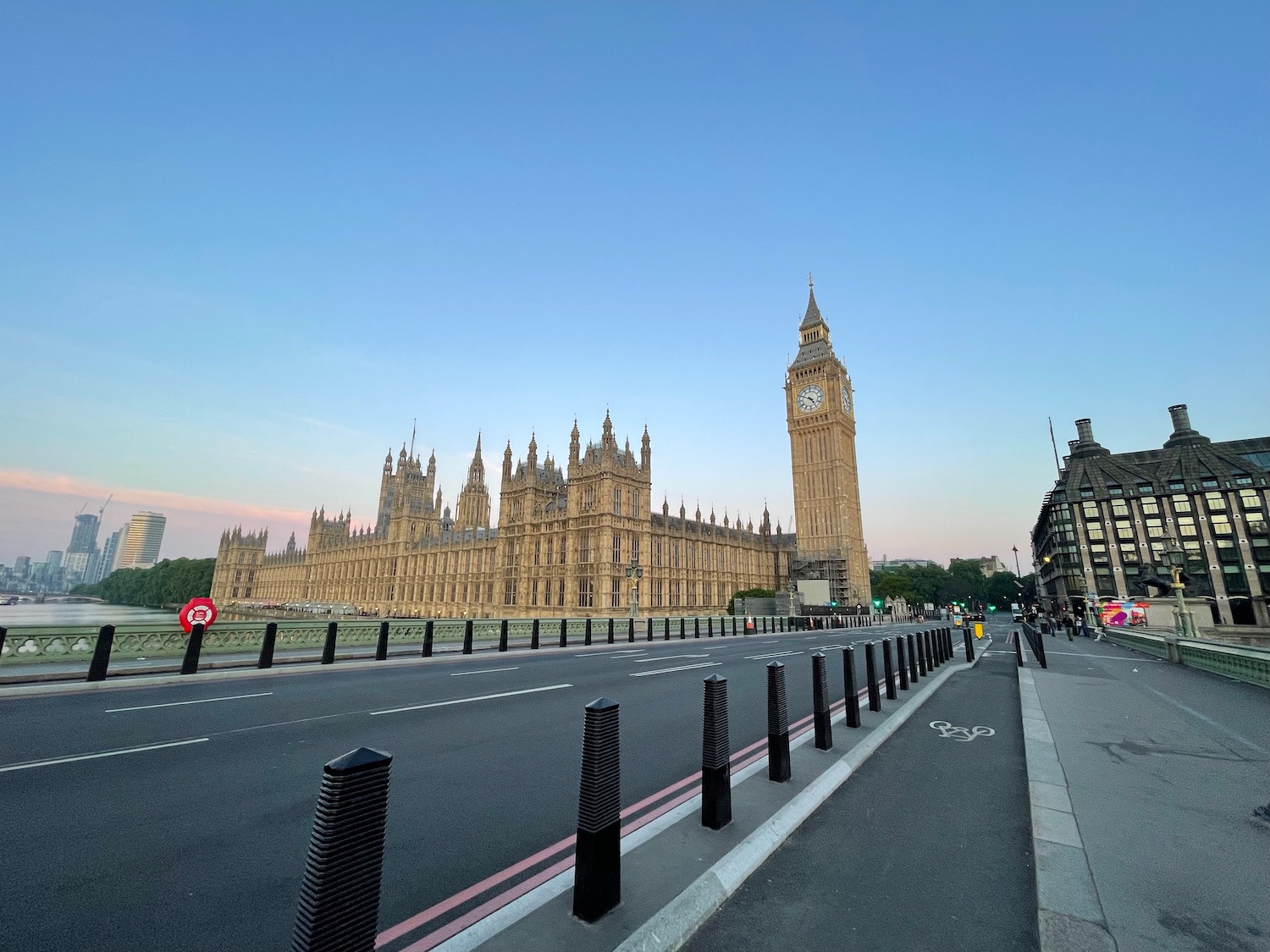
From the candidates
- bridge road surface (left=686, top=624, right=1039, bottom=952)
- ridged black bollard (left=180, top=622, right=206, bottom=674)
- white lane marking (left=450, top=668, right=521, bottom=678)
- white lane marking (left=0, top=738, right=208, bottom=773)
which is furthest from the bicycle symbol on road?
ridged black bollard (left=180, top=622, right=206, bottom=674)

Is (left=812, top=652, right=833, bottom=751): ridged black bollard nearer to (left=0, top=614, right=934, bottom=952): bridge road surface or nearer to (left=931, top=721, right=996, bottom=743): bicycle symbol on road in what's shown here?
(left=0, top=614, right=934, bottom=952): bridge road surface

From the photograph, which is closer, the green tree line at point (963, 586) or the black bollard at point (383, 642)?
the black bollard at point (383, 642)

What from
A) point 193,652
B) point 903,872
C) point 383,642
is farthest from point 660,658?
point 903,872

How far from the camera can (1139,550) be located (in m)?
69.3

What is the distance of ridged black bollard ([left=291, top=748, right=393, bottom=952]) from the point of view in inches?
70.6

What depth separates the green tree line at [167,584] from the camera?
11819cm

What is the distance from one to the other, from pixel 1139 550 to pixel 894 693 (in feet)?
280

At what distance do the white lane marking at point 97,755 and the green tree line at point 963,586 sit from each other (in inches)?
4217

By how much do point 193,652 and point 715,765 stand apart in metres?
12.5

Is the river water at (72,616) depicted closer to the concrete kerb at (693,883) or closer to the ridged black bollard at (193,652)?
the ridged black bollard at (193,652)

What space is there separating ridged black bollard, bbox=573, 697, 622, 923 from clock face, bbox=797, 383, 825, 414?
3319 inches

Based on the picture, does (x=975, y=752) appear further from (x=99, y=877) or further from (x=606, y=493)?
(x=606, y=493)

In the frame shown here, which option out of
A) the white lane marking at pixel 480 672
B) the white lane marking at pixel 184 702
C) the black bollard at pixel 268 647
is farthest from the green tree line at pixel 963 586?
the white lane marking at pixel 184 702

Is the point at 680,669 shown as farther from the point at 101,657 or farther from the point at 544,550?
the point at 544,550
